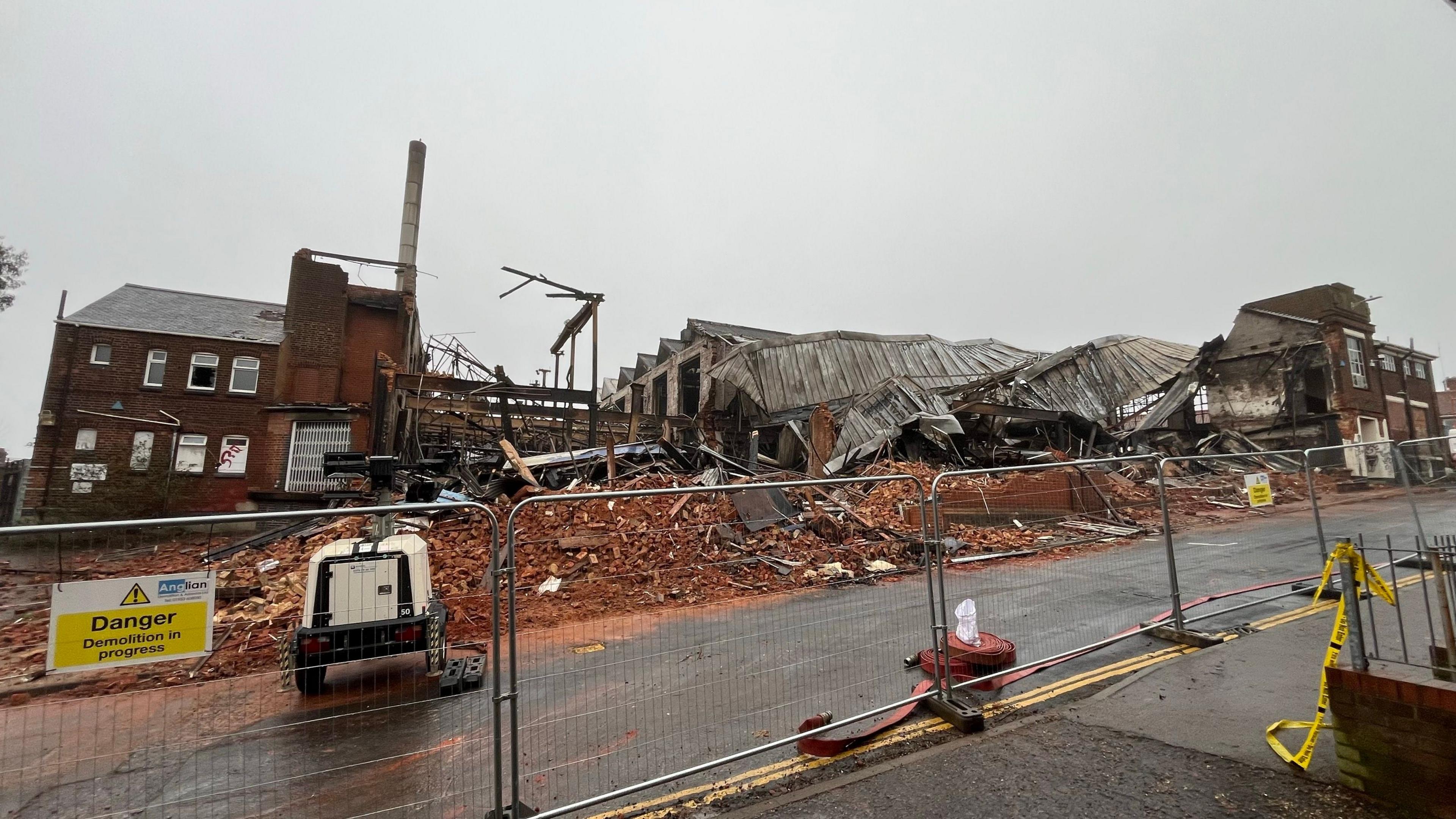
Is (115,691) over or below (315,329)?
below

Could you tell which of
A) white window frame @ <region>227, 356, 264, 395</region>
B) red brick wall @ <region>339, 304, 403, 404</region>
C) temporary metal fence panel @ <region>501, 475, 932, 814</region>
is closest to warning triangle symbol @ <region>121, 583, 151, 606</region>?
temporary metal fence panel @ <region>501, 475, 932, 814</region>

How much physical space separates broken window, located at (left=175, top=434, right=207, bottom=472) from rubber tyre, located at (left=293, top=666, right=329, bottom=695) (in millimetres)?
24042

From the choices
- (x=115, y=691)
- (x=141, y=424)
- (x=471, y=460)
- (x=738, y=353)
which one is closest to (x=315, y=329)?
(x=141, y=424)

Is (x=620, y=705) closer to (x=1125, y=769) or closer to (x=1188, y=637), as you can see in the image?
(x=1125, y=769)

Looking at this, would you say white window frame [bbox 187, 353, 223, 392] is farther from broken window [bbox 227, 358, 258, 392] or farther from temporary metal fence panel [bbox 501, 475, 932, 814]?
temporary metal fence panel [bbox 501, 475, 932, 814]

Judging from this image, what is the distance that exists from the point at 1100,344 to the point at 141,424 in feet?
126

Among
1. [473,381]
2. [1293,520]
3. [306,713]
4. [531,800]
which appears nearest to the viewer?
[531,800]

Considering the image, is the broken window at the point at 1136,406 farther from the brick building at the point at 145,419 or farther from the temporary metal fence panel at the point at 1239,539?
the brick building at the point at 145,419

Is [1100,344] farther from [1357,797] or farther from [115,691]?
[115,691]

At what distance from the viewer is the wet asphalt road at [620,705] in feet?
12.5

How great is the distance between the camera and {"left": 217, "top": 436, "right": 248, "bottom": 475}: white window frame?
23031mm

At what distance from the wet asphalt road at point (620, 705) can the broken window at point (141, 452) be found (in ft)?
80.3

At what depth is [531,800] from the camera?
361 centimetres

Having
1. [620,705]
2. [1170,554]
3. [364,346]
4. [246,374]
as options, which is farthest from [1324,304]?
[246,374]
